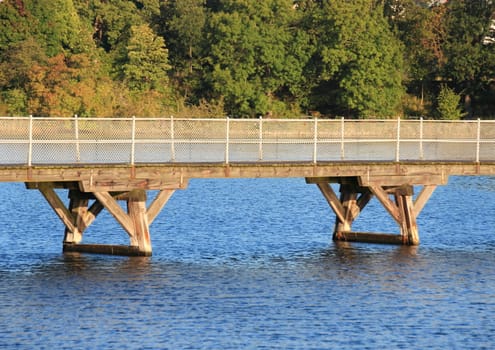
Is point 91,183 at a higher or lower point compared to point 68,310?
higher

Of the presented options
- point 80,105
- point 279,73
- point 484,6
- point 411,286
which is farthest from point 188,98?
point 411,286

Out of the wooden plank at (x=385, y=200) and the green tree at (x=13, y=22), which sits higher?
the green tree at (x=13, y=22)

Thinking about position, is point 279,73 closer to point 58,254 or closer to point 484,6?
point 484,6

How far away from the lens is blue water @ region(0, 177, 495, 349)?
29.8 m

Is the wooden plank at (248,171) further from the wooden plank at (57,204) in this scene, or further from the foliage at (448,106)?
the foliage at (448,106)

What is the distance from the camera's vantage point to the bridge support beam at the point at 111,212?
1484 inches

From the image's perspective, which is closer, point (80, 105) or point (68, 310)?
point (68, 310)

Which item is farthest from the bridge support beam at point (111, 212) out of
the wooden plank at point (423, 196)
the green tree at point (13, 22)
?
the green tree at point (13, 22)

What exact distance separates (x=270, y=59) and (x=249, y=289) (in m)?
74.6

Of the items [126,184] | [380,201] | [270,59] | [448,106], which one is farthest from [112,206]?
[270,59]

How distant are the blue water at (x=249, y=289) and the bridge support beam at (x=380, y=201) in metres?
0.48

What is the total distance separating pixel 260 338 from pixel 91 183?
29.6ft

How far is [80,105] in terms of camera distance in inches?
3711

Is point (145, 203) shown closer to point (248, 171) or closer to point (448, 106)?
point (248, 171)
